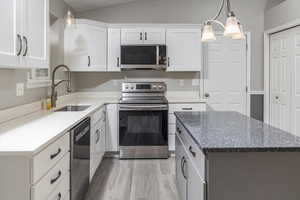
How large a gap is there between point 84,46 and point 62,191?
3.04m

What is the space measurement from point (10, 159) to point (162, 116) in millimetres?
3266

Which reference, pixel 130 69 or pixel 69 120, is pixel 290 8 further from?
pixel 69 120

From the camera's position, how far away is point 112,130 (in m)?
4.87

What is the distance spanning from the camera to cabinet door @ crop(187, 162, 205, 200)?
5.85 ft

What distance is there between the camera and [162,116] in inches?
186

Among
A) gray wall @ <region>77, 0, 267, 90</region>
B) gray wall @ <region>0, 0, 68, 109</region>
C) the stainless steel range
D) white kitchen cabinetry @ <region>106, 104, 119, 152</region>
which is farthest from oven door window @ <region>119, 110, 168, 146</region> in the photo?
gray wall @ <region>77, 0, 267, 90</region>

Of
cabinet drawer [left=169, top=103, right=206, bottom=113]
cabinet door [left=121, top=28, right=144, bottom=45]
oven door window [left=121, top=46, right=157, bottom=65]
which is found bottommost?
cabinet drawer [left=169, top=103, right=206, bottom=113]

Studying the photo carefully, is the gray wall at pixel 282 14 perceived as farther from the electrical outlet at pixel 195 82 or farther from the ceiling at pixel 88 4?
the ceiling at pixel 88 4

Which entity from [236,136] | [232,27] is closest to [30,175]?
[236,136]

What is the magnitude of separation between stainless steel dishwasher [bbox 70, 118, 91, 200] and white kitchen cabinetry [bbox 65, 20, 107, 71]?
6.06ft

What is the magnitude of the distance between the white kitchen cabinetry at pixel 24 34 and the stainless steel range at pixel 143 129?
6.98ft

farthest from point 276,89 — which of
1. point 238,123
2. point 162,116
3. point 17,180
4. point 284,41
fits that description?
point 17,180

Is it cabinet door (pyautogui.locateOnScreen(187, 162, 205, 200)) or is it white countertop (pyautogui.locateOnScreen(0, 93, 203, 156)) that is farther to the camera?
cabinet door (pyautogui.locateOnScreen(187, 162, 205, 200))

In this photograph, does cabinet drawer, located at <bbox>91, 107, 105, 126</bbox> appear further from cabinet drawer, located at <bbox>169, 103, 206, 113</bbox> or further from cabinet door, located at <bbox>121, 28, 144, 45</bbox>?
cabinet door, located at <bbox>121, 28, 144, 45</bbox>
